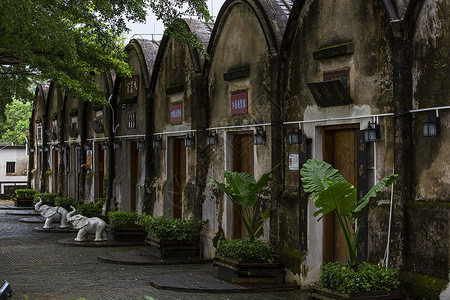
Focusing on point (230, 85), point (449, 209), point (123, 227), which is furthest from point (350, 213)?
point (123, 227)

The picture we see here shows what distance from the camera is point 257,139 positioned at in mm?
13172

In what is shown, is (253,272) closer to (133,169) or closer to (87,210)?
(133,169)

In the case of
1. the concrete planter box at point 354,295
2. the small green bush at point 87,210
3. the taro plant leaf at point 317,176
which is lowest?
the concrete planter box at point 354,295

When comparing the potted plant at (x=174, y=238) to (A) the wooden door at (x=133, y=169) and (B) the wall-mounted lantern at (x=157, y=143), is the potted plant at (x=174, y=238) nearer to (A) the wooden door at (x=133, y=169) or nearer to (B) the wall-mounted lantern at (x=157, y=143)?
(B) the wall-mounted lantern at (x=157, y=143)

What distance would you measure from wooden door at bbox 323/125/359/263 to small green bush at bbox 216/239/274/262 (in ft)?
3.54

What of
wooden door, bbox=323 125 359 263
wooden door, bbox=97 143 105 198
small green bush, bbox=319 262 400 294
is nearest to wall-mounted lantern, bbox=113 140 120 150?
wooden door, bbox=97 143 105 198

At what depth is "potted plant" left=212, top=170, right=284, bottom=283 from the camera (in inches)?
465

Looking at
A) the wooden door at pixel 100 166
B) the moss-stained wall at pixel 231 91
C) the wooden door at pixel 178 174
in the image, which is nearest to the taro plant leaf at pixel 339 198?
the moss-stained wall at pixel 231 91

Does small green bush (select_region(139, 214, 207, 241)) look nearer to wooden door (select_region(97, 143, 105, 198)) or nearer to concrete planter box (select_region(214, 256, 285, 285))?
concrete planter box (select_region(214, 256, 285, 285))

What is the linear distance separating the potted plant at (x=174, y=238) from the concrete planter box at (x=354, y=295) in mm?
6216

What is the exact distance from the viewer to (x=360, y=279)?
28.7 ft

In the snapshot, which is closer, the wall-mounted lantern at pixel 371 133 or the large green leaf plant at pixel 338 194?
the large green leaf plant at pixel 338 194

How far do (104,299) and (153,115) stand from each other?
907 centimetres

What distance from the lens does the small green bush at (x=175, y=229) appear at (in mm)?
14992
